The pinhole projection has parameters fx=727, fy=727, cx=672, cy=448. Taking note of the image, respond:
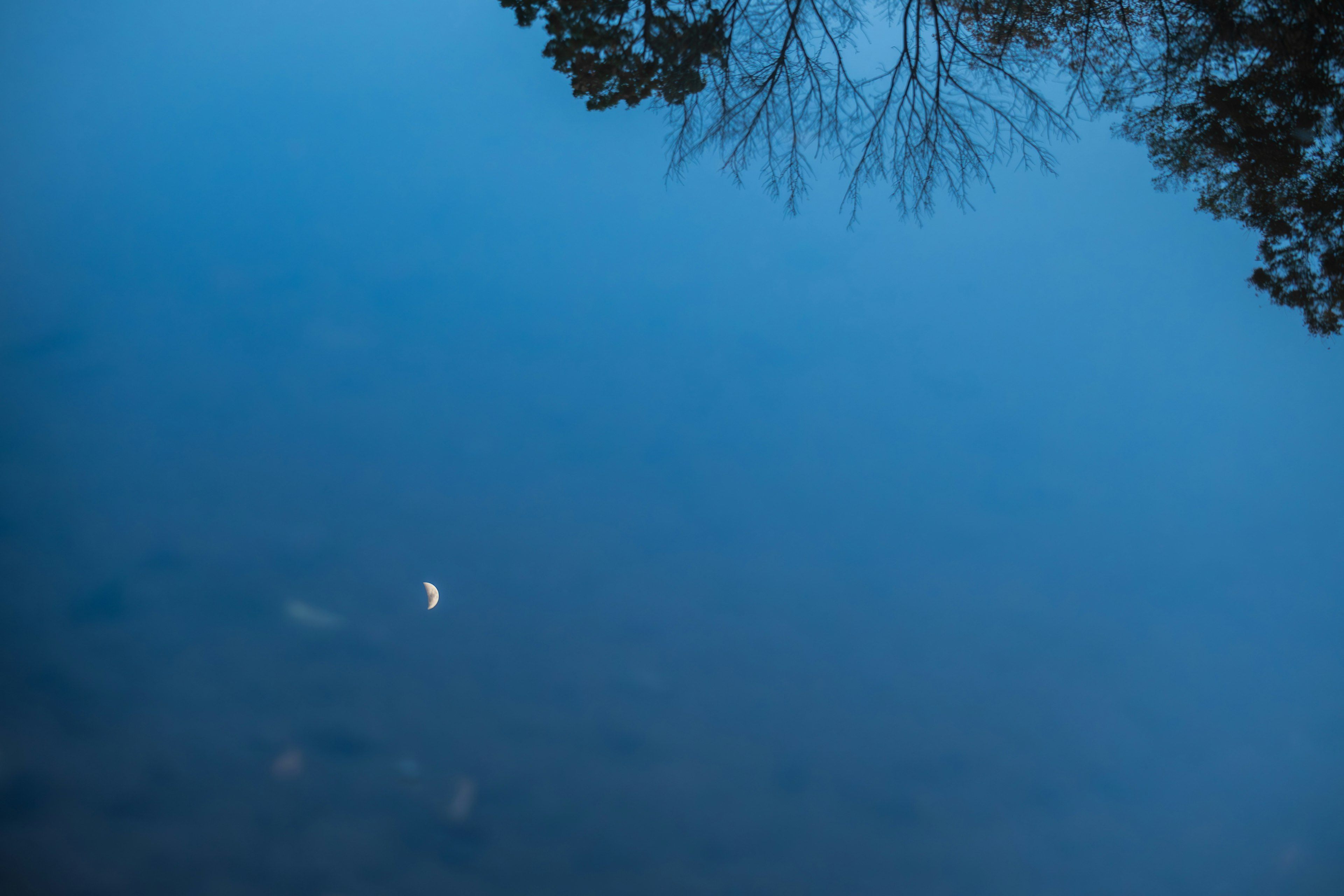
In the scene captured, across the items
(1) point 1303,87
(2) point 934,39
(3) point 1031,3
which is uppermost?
(3) point 1031,3

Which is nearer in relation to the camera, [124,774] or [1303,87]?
[124,774]

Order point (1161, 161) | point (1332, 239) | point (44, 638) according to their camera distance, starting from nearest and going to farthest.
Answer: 1. point (44, 638)
2. point (1332, 239)
3. point (1161, 161)

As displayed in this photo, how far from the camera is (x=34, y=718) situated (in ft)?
9.04

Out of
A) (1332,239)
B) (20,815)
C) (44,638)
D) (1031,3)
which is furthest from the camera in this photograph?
(1031,3)

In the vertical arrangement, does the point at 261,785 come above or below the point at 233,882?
above

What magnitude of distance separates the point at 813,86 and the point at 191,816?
15.6 feet

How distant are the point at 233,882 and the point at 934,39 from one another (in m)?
5.57

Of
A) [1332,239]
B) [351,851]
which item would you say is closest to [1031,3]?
[1332,239]

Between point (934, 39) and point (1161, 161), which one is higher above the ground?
point (934, 39)

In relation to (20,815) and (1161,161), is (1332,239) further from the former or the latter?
(20,815)

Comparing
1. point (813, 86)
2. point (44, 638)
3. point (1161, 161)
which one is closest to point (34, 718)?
point (44, 638)

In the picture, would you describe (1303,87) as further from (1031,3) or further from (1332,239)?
(1031,3)

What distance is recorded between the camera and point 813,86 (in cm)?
441

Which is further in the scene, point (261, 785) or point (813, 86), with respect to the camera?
point (813, 86)
